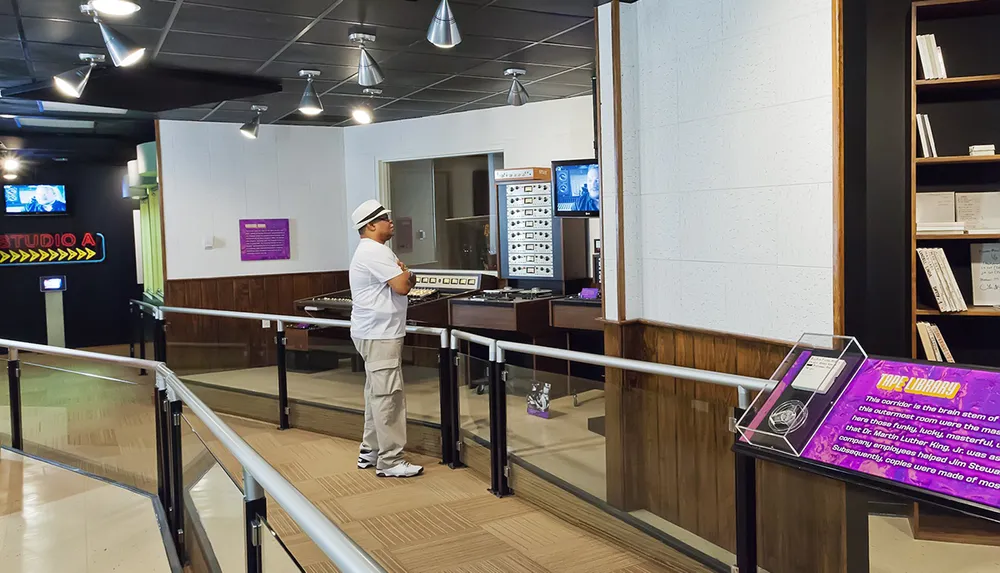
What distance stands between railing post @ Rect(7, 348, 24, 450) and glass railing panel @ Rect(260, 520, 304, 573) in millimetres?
4364

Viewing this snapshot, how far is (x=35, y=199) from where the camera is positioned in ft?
34.5

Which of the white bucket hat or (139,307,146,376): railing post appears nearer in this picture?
the white bucket hat

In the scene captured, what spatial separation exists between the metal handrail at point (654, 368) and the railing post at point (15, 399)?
136 inches

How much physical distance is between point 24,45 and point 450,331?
11.5 ft

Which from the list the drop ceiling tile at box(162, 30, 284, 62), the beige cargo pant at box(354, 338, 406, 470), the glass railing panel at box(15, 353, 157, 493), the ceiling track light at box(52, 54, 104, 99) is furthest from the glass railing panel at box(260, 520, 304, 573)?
the ceiling track light at box(52, 54, 104, 99)

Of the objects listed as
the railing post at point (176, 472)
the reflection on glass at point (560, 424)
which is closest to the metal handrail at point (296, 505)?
the railing post at point (176, 472)

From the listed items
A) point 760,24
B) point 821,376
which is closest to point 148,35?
point 760,24

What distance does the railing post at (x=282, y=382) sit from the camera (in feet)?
19.2

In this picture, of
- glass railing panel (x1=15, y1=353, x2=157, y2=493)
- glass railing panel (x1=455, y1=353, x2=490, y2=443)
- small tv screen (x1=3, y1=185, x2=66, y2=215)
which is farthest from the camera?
small tv screen (x1=3, y1=185, x2=66, y2=215)

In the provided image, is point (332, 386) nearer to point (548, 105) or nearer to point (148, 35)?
point (148, 35)

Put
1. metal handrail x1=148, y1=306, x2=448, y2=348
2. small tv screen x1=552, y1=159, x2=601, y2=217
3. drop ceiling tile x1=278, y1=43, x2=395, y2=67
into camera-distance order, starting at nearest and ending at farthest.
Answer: metal handrail x1=148, y1=306, x2=448, y2=348, drop ceiling tile x1=278, y1=43, x2=395, y2=67, small tv screen x1=552, y1=159, x2=601, y2=217

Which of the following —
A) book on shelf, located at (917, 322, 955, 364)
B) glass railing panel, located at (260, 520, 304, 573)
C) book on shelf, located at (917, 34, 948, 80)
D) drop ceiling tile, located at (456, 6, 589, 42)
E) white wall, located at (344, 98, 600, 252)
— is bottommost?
glass railing panel, located at (260, 520, 304, 573)

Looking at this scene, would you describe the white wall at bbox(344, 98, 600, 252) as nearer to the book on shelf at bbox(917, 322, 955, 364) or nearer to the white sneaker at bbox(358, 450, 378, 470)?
the white sneaker at bbox(358, 450, 378, 470)

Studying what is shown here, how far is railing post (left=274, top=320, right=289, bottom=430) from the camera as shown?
19.2 ft
